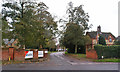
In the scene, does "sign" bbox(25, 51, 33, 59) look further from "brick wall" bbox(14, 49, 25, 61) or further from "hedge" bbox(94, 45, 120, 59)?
"hedge" bbox(94, 45, 120, 59)

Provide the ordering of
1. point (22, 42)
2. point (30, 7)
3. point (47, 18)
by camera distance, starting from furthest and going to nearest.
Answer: point (47, 18) < point (30, 7) < point (22, 42)

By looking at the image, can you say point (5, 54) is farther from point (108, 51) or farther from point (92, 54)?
point (108, 51)

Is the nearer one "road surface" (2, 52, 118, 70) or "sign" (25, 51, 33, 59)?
"road surface" (2, 52, 118, 70)

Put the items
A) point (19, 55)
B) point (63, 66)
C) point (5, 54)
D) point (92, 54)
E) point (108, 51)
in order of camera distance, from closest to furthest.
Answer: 1. point (63, 66)
2. point (5, 54)
3. point (19, 55)
4. point (108, 51)
5. point (92, 54)

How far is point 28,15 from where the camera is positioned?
21.9 metres

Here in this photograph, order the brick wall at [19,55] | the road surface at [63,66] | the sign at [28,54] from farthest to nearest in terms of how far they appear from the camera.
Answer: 1. the sign at [28,54]
2. the brick wall at [19,55]
3. the road surface at [63,66]

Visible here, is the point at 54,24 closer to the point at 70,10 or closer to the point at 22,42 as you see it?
the point at 70,10

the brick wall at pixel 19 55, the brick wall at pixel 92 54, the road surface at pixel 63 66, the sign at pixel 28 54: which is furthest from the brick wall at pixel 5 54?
the brick wall at pixel 92 54

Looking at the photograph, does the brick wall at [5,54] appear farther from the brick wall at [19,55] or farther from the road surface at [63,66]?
the road surface at [63,66]

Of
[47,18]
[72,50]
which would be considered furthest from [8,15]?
[72,50]

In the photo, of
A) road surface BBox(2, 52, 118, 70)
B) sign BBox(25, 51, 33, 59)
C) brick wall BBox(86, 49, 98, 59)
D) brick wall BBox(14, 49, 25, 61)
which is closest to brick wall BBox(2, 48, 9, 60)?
brick wall BBox(14, 49, 25, 61)

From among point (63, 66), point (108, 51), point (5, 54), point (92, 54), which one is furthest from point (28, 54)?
point (108, 51)

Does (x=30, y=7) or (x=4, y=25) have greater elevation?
(x=30, y=7)

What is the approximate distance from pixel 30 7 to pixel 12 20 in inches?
146
